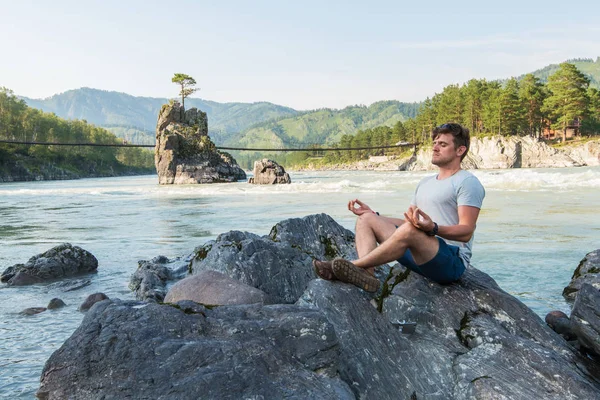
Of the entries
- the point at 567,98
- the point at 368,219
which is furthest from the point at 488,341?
the point at 567,98

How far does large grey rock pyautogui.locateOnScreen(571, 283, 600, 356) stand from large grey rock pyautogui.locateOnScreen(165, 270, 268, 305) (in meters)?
2.99

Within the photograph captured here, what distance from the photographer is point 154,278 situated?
7871mm

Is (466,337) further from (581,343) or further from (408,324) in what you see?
(581,343)

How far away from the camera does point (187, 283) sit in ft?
18.0

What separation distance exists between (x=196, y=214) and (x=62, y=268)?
46.1 ft

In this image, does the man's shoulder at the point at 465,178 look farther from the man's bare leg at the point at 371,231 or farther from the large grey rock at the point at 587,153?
the large grey rock at the point at 587,153

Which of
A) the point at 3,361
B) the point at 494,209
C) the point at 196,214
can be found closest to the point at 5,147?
the point at 196,214

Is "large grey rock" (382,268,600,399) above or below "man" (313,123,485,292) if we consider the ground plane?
below

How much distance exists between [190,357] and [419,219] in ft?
6.95

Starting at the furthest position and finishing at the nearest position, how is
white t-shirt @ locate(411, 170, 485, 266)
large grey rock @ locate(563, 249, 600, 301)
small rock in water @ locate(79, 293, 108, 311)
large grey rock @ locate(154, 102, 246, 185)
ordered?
large grey rock @ locate(154, 102, 246, 185)
large grey rock @ locate(563, 249, 600, 301)
small rock in water @ locate(79, 293, 108, 311)
white t-shirt @ locate(411, 170, 485, 266)

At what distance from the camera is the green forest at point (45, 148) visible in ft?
329

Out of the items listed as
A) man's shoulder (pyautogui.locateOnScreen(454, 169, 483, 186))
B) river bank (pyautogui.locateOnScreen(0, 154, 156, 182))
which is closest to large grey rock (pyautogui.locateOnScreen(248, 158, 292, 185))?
man's shoulder (pyautogui.locateOnScreen(454, 169, 483, 186))

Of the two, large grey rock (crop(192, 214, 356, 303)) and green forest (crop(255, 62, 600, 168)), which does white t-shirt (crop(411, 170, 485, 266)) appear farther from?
green forest (crop(255, 62, 600, 168))

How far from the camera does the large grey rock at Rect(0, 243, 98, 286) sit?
8812 millimetres
